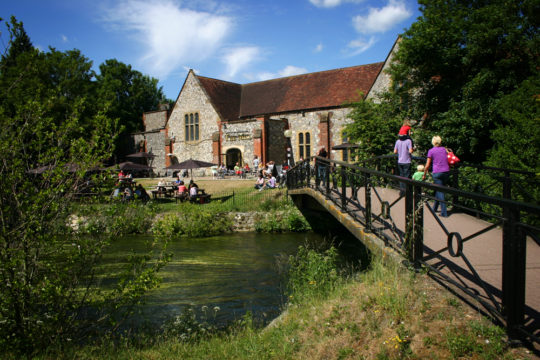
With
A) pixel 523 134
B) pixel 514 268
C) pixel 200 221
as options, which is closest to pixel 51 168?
pixel 514 268

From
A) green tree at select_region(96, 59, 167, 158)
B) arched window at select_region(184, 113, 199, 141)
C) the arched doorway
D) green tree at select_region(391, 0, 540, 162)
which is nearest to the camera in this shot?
green tree at select_region(391, 0, 540, 162)

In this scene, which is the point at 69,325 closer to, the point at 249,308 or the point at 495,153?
the point at 249,308

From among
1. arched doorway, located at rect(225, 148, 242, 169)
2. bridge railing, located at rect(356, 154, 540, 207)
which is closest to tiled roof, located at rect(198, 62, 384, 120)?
arched doorway, located at rect(225, 148, 242, 169)

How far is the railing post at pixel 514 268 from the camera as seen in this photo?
322cm

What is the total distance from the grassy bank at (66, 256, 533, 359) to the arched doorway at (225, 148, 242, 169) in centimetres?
2860

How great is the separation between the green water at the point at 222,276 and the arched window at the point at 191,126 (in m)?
20.0

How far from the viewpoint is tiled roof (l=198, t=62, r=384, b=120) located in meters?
31.5

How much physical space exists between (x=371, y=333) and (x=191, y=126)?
109 feet

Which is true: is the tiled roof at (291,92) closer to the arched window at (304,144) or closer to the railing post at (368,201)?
the arched window at (304,144)

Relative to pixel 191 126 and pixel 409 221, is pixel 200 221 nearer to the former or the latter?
pixel 409 221

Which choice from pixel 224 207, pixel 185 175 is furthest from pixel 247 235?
pixel 185 175

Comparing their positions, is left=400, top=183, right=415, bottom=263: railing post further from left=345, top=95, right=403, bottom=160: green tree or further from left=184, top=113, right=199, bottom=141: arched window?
left=184, top=113, right=199, bottom=141: arched window

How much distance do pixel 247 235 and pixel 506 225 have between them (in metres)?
14.3

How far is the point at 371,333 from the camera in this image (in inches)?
159
